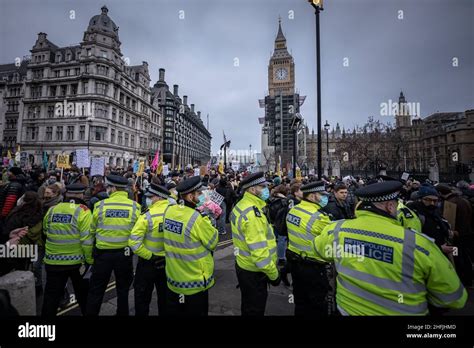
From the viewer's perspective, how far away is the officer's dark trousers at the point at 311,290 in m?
3.13

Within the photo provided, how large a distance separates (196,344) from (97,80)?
47634mm

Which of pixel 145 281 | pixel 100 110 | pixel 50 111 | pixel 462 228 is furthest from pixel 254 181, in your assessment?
pixel 50 111

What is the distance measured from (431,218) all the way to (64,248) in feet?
20.9

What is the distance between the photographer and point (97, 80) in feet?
129

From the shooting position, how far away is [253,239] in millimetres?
2859

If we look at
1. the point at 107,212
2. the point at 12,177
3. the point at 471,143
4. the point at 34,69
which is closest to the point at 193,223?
the point at 107,212

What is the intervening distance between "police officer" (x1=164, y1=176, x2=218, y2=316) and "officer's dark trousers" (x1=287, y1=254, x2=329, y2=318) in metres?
1.35

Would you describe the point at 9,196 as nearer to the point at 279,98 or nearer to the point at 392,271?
the point at 392,271

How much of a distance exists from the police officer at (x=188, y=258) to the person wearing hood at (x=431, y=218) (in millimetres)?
4083

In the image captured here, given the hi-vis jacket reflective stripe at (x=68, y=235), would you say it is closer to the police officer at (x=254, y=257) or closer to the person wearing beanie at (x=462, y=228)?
the police officer at (x=254, y=257)

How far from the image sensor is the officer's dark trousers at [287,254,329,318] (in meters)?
3.13

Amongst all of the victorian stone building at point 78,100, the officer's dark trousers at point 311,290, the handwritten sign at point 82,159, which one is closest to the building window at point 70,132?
the victorian stone building at point 78,100

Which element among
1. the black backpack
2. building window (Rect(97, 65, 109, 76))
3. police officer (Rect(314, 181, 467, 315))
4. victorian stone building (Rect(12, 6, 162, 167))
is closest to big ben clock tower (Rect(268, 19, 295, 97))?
victorian stone building (Rect(12, 6, 162, 167))

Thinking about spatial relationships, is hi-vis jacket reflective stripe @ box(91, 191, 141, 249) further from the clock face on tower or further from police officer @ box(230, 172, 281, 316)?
the clock face on tower
